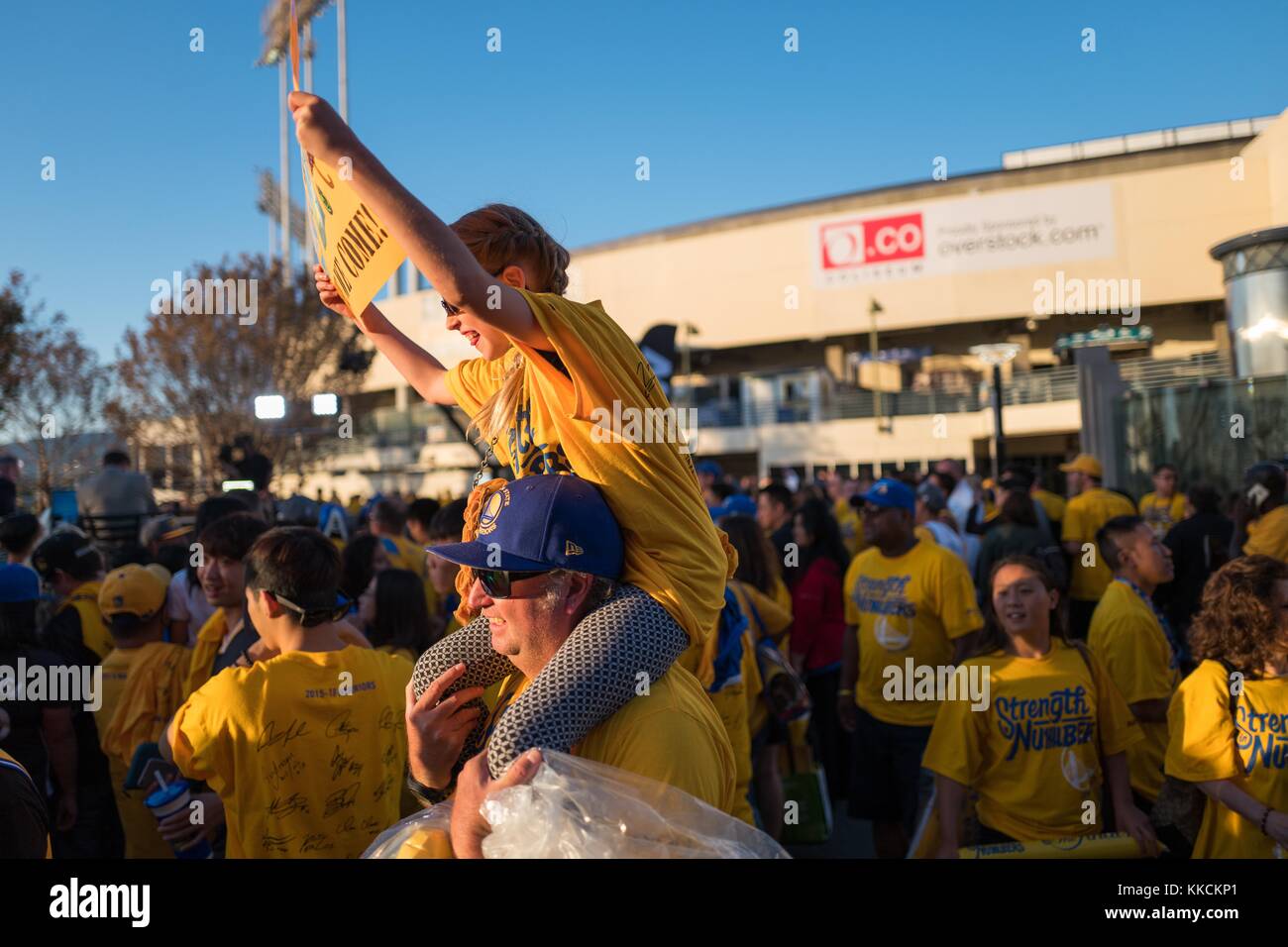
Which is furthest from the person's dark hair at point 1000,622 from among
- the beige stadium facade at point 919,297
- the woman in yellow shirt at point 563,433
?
the beige stadium facade at point 919,297

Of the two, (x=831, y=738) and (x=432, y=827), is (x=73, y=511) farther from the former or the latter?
(x=432, y=827)

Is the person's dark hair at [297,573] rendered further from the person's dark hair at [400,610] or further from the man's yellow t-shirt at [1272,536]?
the man's yellow t-shirt at [1272,536]

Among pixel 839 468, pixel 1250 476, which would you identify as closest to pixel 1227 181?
pixel 839 468

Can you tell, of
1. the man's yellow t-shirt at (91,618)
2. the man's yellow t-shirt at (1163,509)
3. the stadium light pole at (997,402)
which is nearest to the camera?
the man's yellow t-shirt at (91,618)

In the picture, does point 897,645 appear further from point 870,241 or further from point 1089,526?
point 870,241

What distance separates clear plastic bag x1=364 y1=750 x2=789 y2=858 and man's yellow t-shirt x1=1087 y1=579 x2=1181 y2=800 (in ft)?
10.2

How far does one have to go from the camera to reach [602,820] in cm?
145

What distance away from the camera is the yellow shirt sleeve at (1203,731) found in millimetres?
3199

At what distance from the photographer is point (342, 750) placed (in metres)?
2.94

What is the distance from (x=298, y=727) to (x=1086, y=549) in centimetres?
637

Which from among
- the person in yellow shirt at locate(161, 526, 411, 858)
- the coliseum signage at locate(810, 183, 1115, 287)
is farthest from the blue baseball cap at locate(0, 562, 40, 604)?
the coliseum signage at locate(810, 183, 1115, 287)

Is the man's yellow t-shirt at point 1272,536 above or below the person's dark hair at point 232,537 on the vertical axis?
below

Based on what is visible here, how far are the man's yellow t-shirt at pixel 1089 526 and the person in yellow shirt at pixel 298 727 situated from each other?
6.52 meters

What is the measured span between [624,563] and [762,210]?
44156mm
